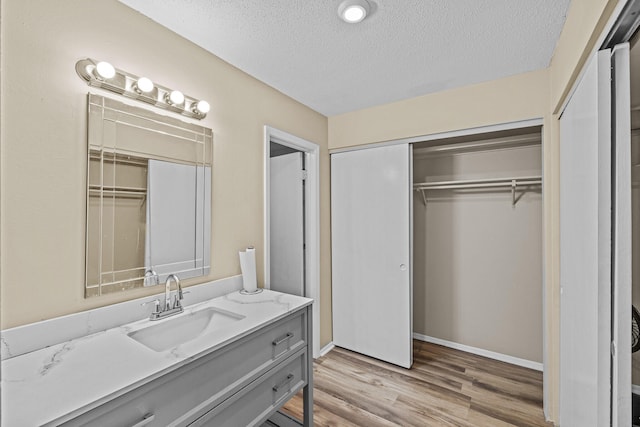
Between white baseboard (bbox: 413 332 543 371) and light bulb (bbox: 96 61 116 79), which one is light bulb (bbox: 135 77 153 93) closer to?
light bulb (bbox: 96 61 116 79)

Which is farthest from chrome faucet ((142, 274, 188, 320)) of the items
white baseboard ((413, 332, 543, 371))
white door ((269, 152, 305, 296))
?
white baseboard ((413, 332, 543, 371))

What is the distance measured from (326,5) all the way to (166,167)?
1157 mm

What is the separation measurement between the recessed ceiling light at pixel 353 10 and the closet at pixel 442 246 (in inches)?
49.8

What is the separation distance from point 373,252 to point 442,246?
0.74m

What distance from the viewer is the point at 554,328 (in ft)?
6.46

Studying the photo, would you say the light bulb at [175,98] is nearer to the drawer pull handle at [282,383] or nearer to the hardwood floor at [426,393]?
the drawer pull handle at [282,383]

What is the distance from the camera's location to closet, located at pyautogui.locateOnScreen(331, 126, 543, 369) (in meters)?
2.62

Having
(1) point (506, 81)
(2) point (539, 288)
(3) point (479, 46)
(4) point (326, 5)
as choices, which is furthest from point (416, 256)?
(4) point (326, 5)

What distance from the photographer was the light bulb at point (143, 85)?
152 cm

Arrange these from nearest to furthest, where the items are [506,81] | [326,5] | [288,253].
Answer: [326,5] → [506,81] → [288,253]

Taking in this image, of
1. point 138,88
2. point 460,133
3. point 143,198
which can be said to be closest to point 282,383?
point 143,198

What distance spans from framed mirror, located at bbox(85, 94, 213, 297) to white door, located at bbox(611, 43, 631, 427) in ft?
6.13

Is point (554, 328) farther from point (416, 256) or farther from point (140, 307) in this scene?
point (140, 307)

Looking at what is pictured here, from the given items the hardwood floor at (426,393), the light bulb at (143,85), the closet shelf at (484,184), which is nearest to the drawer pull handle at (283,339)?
the hardwood floor at (426,393)
